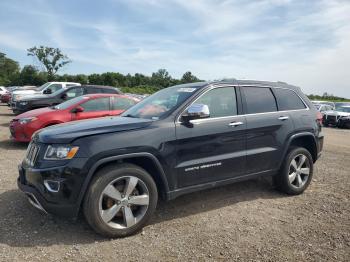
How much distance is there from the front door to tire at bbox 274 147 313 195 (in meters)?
0.93

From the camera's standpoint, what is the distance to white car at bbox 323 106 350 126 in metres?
22.0

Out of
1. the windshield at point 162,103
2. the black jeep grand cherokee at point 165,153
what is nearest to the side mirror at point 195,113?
the black jeep grand cherokee at point 165,153

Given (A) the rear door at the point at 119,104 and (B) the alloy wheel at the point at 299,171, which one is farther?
(A) the rear door at the point at 119,104

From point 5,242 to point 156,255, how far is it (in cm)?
163

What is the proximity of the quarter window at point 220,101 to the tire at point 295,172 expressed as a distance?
1292 mm

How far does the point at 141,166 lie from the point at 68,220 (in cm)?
117

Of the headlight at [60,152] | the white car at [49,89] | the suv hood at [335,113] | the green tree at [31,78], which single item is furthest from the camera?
the green tree at [31,78]

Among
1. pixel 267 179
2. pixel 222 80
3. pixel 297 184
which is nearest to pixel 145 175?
pixel 222 80

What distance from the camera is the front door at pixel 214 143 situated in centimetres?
418

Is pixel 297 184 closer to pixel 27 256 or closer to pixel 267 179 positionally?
pixel 267 179

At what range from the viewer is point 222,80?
4977mm

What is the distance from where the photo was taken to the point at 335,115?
72.7 feet

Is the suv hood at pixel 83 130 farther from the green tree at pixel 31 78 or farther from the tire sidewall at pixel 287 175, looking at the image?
the green tree at pixel 31 78

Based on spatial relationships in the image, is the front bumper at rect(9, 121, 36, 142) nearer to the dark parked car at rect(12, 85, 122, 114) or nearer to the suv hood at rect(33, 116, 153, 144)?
the dark parked car at rect(12, 85, 122, 114)
